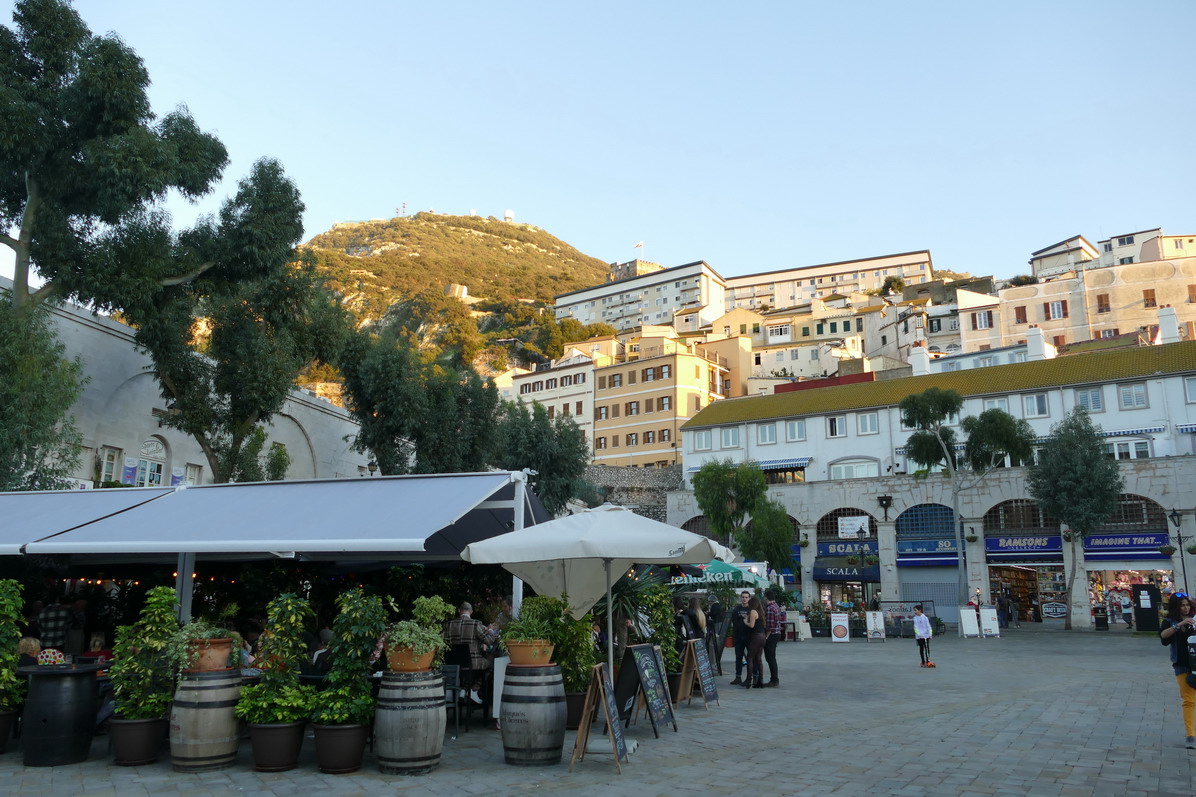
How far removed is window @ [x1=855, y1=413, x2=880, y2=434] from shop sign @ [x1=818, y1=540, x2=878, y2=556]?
650 cm

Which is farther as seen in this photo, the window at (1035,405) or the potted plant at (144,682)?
the window at (1035,405)

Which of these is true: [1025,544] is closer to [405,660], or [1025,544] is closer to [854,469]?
[854,469]

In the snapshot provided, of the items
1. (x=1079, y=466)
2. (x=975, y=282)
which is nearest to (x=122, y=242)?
(x=1079, y=466)

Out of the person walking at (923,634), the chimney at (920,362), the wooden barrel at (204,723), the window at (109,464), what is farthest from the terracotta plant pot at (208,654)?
the chimney at (920,362)

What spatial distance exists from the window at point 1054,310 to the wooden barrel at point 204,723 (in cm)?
7184

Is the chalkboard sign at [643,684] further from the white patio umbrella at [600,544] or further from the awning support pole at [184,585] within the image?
the awning support pole at [184,585]

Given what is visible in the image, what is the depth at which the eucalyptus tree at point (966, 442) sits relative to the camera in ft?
122

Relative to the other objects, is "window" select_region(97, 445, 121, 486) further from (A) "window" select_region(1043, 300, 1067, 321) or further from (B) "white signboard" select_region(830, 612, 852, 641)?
(A) "window" select_region(1043, 300, 1067, 321)

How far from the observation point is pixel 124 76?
23625 mm

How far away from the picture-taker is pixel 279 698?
26.5 ft

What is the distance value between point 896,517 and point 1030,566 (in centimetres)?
623

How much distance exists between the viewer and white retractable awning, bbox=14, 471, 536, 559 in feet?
33.1

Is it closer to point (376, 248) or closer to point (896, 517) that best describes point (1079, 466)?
point (896, 517)

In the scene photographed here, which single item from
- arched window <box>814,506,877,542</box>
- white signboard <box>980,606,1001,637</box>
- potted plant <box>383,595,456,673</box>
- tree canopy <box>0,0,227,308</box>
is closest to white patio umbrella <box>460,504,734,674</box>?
potted plant <box>383,595,456,673</box>
